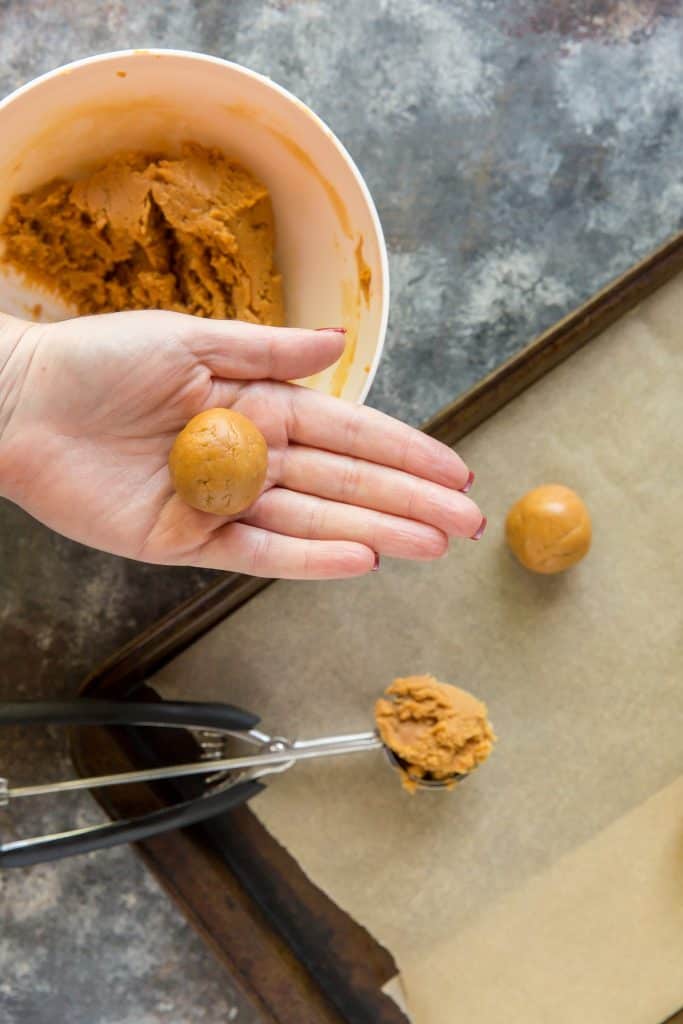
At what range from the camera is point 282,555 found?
1283mm

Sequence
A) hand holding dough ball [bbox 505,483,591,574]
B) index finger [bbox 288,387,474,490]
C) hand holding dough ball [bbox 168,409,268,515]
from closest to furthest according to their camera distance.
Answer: hand holding dough ball [bbox 168,409,268,515], index finger [bbox 288,387,474,490], hand holding dough ball [bbox 505,483,591,574]

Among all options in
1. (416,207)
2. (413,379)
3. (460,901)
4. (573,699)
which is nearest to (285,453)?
(413,379)

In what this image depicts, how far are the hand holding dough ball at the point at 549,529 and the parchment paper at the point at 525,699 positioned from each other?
0.18 ft

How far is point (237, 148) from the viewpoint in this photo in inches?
55.3

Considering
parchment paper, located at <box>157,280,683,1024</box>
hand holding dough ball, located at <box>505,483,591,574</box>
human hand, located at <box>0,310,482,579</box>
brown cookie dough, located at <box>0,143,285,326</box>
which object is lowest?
parchment paper, located at <box>157,280,683,1024</box>

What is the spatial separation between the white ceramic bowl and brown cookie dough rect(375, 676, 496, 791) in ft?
1.77

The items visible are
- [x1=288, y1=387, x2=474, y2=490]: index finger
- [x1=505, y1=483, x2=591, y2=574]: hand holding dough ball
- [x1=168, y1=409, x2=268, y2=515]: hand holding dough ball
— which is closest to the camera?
[x1=168, y1=409, x2=268, y2=515]: hand holding dough ball

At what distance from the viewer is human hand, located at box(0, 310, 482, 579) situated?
4.14 feet

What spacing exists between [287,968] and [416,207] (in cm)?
133

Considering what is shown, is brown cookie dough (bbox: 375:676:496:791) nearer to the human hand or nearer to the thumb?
the human hand

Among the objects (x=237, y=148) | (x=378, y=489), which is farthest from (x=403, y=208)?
(x=378, y=489)

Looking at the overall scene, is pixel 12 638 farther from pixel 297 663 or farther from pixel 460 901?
pixel 460 901

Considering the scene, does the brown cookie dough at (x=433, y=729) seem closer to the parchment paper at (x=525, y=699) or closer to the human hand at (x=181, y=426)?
the parchment paper at (x=525, y=699)

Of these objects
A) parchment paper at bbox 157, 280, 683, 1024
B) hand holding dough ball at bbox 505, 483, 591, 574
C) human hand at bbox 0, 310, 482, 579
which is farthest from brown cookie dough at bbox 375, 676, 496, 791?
human hand at bbox 0, 310, 482, 579
